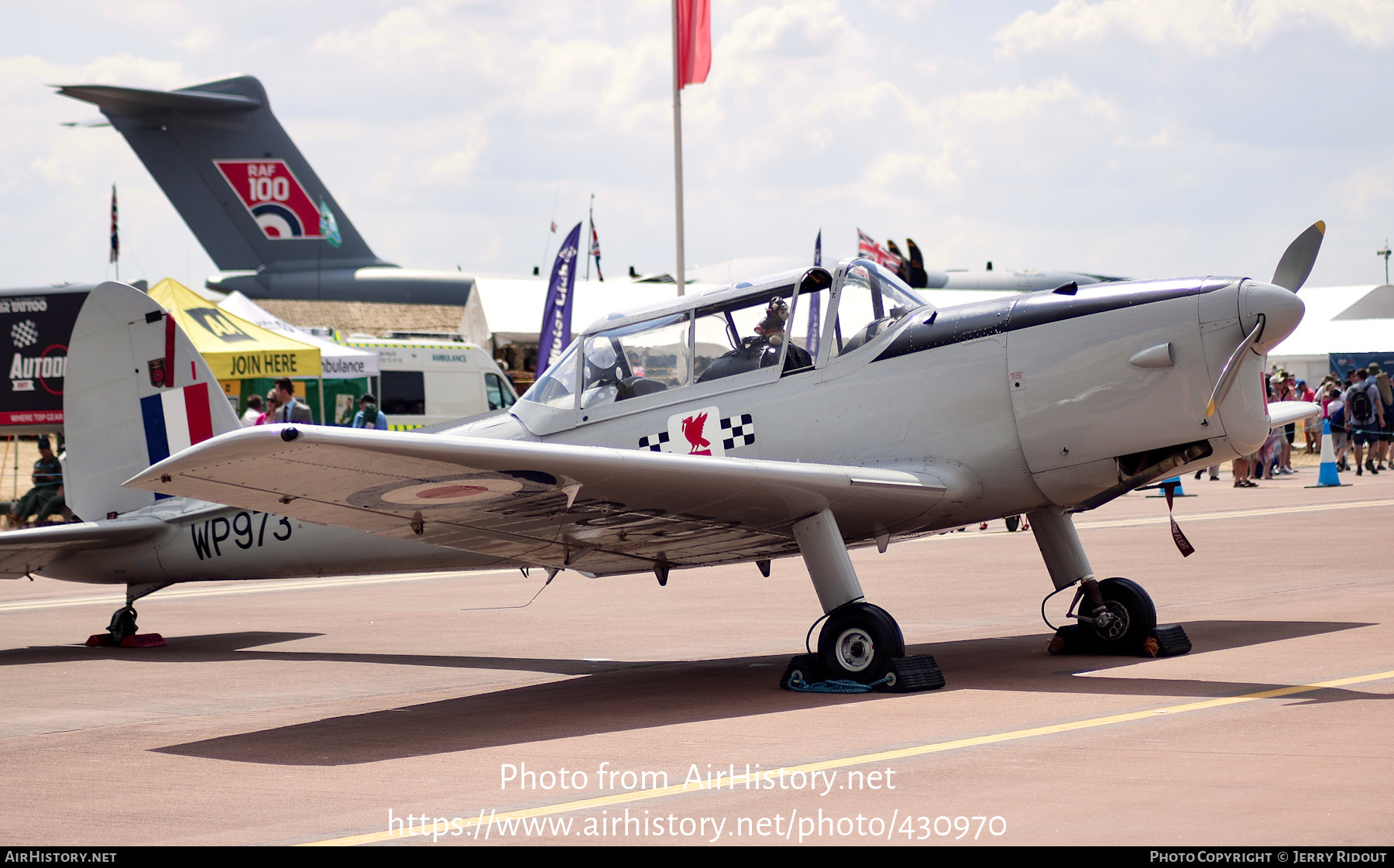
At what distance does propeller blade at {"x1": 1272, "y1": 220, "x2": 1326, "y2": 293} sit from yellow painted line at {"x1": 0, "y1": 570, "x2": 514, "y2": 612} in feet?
27.3

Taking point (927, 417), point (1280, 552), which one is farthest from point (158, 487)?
point (1280, 552)

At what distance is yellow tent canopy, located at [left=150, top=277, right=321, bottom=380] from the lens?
74.4 ft

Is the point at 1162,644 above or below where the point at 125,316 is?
below

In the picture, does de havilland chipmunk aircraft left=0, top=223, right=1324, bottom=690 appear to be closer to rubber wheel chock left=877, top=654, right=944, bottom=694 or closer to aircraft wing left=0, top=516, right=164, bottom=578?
rubber wheel chock left=877, top=654, right=944, bottom=694

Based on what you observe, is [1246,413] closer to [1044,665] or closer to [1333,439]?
[1044,665]

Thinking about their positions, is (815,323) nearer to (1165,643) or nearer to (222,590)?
(1165,643)

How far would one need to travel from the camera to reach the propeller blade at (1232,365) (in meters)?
6.90

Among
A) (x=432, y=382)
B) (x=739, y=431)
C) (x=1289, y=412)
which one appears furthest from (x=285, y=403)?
(x=432, y=382)

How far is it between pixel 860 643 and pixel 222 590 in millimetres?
10075

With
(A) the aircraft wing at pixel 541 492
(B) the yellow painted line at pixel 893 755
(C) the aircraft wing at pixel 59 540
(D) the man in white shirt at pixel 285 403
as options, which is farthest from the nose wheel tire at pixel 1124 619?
(D) the man in white shirt at pixel 285 403

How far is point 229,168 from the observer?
45500mm

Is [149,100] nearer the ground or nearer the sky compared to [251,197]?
nearer the sky

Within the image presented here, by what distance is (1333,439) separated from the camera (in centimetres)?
2881
